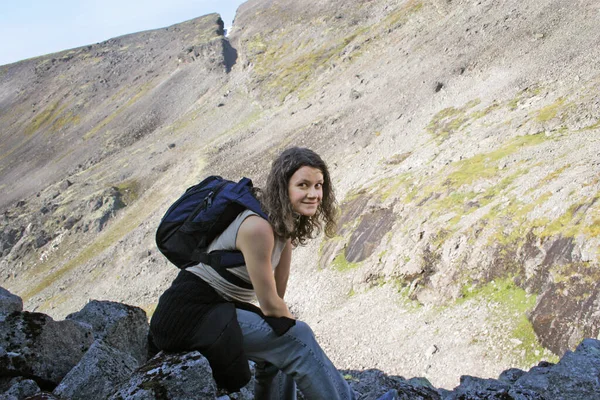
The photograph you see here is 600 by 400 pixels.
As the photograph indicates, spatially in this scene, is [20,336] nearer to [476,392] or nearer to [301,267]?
[476,392]

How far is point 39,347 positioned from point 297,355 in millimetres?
4476

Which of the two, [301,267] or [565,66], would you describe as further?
[565,66]

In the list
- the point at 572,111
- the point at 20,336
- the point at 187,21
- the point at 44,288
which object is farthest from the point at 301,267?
the point at 187,21

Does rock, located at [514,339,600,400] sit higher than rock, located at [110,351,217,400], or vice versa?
rock, located at [110,351,217,400]

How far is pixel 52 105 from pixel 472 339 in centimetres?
13416

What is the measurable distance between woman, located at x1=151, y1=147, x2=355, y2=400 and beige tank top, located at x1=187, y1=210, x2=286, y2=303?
0.04 ft

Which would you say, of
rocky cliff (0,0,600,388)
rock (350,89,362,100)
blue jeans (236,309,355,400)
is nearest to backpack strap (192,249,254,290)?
blue jeans (236,309,355,400)

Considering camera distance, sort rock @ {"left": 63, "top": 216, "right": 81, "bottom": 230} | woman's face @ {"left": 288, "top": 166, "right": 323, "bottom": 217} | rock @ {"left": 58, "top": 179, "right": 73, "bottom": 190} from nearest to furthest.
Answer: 1. woman's face @ {"left": 288, "top": 166, "right": 323, "bottom": 217}
2. rock @ {"left": 63, "top": 216, "right": 81, "bottom": 230}
3. rock @ {"left": 58, "top": 179, "right": 73, "bottom": 190}

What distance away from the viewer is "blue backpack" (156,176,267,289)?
487 centimetres

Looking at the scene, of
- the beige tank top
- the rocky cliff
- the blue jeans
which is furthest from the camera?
the rocky cliff

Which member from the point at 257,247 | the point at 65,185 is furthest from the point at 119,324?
the point at 65,185

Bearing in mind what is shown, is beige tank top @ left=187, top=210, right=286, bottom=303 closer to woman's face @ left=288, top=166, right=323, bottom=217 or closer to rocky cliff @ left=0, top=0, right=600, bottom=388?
woman's face @ left=288, top=166, right=323, bottom=217

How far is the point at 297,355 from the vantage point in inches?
198

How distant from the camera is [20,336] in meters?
7.01
